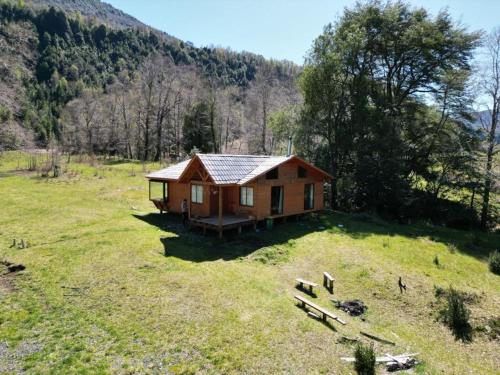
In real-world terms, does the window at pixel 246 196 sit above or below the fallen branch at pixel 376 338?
above

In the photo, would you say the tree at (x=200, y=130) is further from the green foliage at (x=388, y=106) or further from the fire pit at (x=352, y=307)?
the fire pit at (x=352, y=307)

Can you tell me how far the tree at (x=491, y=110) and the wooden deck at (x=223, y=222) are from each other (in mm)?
16212

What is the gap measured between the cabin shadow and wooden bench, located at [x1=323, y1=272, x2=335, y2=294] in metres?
3.61

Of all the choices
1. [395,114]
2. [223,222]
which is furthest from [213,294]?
[395,114]

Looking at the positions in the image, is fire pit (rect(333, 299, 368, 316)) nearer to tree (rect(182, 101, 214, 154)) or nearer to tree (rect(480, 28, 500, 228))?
tree (rect(480, 28, 500, 228))

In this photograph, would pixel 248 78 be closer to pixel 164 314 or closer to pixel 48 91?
pixel 48 91

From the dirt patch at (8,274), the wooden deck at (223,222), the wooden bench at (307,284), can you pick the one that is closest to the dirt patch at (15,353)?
the dirt patch at (8,274)

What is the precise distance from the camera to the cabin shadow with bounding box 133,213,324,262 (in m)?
14.3

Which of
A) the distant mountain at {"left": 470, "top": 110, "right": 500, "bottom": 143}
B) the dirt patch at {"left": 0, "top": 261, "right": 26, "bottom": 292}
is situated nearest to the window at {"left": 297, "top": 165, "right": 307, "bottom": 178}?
the distant mountain at {"left": 470, "top": 110, "right": 500, "bottom": 143}

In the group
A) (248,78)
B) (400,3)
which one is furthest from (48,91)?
(400,3)

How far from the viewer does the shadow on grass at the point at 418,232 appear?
17766 mm

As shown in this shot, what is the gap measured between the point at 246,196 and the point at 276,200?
6.34 ft

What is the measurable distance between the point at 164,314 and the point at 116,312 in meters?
1.35

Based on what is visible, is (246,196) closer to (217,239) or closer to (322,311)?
(217,239)
